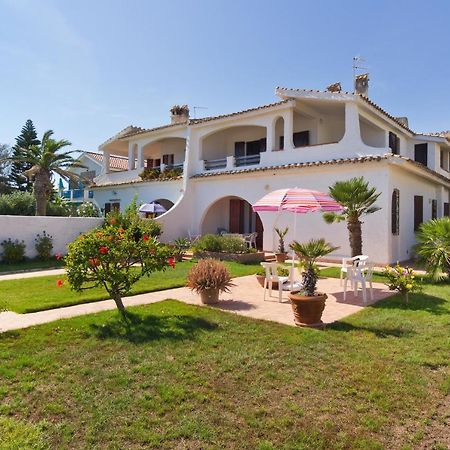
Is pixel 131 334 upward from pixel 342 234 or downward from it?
downward

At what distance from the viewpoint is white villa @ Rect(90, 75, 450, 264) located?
634 inches

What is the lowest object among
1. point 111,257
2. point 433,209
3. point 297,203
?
point 111,257

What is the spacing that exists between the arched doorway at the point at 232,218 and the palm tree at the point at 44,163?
9925 mm

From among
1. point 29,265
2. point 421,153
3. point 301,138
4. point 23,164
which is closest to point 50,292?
point 29,265

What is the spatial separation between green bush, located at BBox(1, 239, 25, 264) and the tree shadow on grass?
1007 centimetres

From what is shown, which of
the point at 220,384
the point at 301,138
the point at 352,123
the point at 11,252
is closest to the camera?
the point at 220,384

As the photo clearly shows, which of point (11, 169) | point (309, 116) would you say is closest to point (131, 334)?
point (309, 116)

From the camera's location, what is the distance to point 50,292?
9961 mm

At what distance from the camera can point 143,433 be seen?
3.66 meters

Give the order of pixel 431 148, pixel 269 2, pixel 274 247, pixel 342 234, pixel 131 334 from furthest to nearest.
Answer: pixel 431 148, pixel 274 247, pixel 342 234, pixel 269 2, pixel 131 334

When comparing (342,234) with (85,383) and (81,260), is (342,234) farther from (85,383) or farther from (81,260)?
(85,383)

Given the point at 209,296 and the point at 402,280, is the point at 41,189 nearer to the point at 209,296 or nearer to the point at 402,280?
the point at 209,296

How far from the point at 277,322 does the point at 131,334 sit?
264 centimetres

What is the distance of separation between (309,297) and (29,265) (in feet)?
39.9
